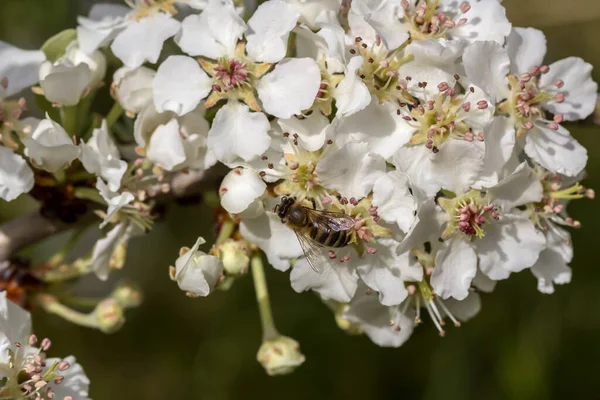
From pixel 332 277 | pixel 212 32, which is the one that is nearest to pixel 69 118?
pixel 212 32

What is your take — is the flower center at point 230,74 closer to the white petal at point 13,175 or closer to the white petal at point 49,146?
the white petal at point 49,146

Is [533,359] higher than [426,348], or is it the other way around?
[533,359]

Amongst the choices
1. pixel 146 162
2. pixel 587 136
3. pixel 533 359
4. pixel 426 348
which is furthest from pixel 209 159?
pixel 587 136

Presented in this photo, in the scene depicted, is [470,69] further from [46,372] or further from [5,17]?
[5,17]

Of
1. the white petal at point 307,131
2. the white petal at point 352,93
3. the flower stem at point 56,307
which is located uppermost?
the white petal at point 352,93

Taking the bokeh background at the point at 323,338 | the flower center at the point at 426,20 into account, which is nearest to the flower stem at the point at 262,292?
the flower center at the point at 426,20

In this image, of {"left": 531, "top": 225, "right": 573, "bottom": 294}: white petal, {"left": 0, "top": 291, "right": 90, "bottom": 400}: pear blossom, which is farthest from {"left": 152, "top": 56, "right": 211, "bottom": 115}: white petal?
{"left": 531, "top": 225, "right": 573, "bottom": 294}: white petal

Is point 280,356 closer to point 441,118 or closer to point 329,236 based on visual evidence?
point 329,236
